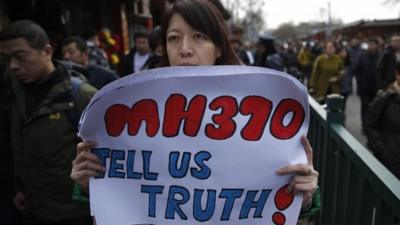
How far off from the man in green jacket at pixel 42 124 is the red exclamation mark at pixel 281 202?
127cm

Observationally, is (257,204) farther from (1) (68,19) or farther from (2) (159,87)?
(1) (68,19)

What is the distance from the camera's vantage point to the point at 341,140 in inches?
88.3

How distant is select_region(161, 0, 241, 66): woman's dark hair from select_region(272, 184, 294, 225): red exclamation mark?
0.56m

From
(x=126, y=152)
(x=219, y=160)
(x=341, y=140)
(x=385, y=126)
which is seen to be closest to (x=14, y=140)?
(x=126, y=152)

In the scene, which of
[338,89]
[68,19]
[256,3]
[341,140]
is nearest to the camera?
[341,140]

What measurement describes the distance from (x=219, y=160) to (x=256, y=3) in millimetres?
44384

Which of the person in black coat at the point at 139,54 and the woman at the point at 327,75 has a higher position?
the person in black coat at the point at 139,54

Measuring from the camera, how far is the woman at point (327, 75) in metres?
8.29

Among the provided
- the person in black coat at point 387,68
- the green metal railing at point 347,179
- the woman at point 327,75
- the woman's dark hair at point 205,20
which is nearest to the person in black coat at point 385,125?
the green metal railing at point 347,179

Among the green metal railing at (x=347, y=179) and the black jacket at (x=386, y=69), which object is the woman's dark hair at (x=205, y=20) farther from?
the black jacket at (x=386, y=69)

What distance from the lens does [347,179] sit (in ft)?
6.98

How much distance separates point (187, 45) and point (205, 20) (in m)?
0.11

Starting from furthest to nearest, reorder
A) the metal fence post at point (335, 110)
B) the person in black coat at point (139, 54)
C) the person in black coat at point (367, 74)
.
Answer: the person in black coat at point (367, 74) < the person in black coat at point (139, 54) < the metal fence post at point (335, 110)

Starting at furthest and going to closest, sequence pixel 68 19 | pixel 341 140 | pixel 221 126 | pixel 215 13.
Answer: pixel 68 19, pixel 341 140, pixel 215 13, pixel 221 126
